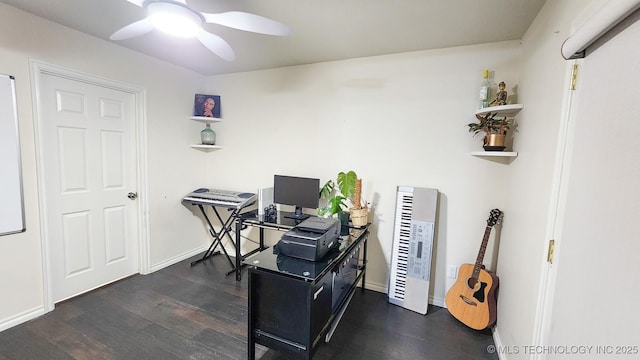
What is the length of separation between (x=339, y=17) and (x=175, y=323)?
2796mm

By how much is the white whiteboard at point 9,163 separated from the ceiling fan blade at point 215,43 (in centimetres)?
161

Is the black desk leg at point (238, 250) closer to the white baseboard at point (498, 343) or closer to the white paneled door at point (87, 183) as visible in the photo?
the white paneled door at point (87, 183)

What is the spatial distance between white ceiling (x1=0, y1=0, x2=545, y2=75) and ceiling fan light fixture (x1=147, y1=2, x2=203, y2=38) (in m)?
0.37

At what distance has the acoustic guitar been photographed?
2.07 m

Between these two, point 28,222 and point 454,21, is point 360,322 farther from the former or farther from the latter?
point 28,222

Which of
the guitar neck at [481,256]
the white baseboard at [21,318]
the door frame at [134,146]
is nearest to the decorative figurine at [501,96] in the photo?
the guitar neck at [481,256]

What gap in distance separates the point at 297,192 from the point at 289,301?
1392mm

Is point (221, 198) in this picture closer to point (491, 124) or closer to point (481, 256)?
point (481, 256)

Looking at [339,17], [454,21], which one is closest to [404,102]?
[454,21]

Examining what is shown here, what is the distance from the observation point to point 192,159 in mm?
3416

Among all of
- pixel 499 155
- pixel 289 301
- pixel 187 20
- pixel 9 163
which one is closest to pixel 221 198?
pixel 9 163

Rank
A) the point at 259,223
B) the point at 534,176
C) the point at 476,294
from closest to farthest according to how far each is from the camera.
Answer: the point at 534,176, the point at 476,294, the point at 259,223

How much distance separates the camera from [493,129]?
6.84 feet

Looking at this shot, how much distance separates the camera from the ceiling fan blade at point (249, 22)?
141 centimetres
